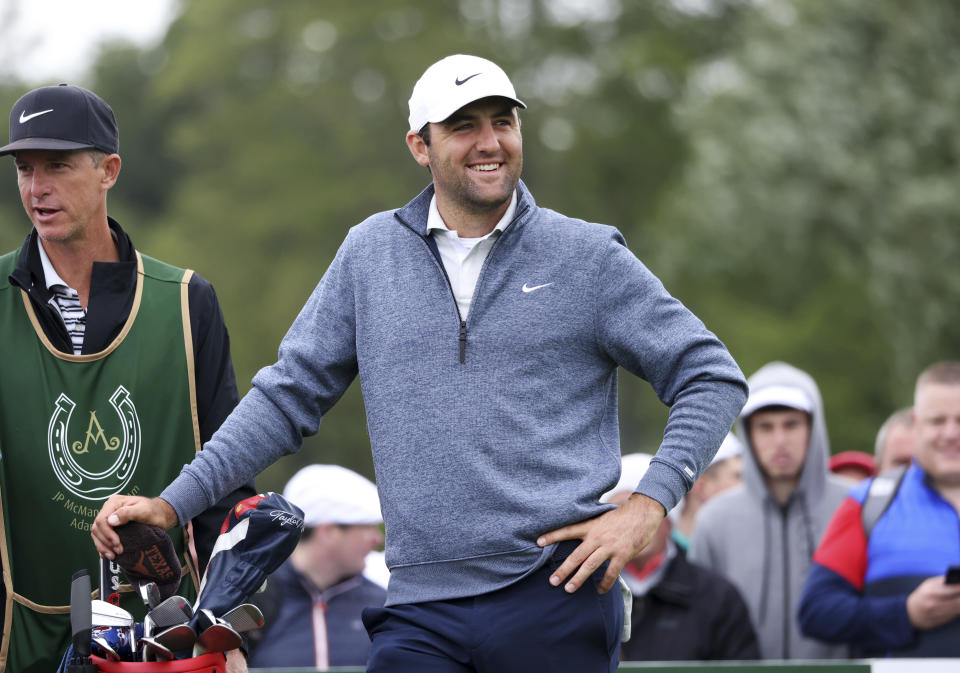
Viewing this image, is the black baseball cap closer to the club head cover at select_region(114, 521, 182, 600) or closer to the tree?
the club head cover at select_region(114, 521, 182, 600)

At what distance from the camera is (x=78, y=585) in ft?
13.0

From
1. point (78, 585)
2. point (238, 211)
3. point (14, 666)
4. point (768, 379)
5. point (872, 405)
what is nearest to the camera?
point (78, 585)

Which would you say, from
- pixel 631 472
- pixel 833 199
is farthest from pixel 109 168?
pixel 833 199

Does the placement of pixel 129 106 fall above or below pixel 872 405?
above

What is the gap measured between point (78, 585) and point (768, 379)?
5024mm

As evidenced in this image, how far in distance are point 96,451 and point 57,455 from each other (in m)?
0.12

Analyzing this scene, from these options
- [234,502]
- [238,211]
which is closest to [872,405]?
[238,211]

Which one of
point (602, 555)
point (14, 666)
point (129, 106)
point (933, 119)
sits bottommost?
point (14, 666)

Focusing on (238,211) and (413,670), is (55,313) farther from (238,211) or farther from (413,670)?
(238,211)

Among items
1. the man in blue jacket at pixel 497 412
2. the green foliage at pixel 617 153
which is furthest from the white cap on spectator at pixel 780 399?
the green foliage at pixel 617 153

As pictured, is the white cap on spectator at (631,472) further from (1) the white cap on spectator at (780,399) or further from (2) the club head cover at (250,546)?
(2) the club head cover at (250,546)

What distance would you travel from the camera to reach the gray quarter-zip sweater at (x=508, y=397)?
4.03 m

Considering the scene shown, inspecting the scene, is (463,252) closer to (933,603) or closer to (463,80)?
(463,80)

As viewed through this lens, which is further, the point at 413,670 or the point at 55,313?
the point at 55,313
